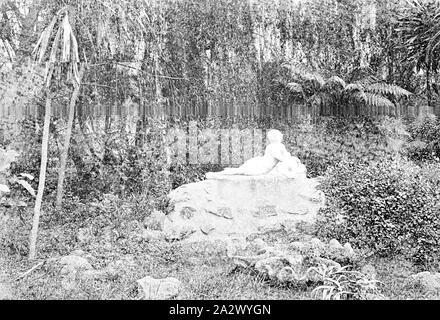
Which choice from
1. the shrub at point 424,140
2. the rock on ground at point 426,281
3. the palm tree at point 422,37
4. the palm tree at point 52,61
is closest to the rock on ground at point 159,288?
the palm tree at point 52,61

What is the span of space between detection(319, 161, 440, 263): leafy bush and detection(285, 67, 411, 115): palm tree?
100.0 inches

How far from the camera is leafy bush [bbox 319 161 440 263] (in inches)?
189

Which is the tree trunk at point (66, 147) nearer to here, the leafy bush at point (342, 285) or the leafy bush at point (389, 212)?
the leafy bush at point (389, 212)

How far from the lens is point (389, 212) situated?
15.9 ft

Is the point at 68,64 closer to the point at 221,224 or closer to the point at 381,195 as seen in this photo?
the point at 221,224

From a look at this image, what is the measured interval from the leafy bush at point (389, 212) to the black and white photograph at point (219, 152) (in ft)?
0.05

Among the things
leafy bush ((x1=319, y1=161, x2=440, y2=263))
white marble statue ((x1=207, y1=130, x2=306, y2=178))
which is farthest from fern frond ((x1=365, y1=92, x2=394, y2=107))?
leafy bush ((x1=319, y1=161, x2=440, y2=263))

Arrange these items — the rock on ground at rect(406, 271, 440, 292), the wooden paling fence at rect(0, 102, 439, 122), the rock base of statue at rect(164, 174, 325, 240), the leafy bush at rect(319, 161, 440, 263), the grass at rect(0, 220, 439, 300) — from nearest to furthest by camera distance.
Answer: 1. the grass at rect(0, 220, 439, 300)
2. the rock on ground at rect(406, 271, 440, 292)
3. the leafy bush at rect(319, 161, 440, 263)
4. the rock base of statue at rect(164, 174, 325, 240)
5. the wooden paling fence at rect(0, 102, 439, 122)

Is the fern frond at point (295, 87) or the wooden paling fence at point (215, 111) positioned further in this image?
the fern frond at point (295, 87)

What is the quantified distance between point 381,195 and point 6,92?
4.48 m

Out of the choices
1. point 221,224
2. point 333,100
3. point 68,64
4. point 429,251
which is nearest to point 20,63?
point 68,64

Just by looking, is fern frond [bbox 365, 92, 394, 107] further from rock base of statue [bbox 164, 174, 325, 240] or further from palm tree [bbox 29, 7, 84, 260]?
palm tree [bbox 29, 7, 84, 260]

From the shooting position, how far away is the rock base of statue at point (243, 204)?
602 centimetres

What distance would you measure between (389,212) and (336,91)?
323 centimetres
